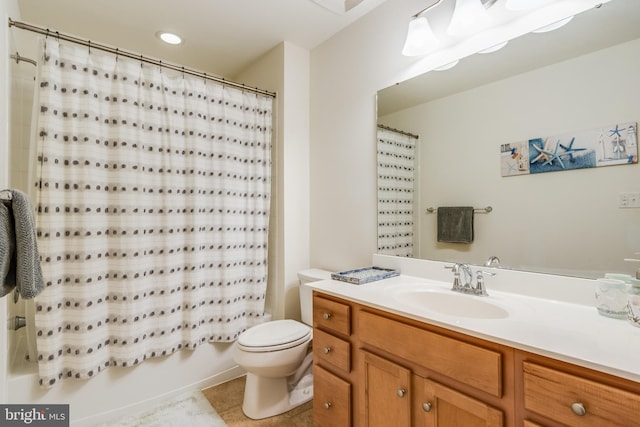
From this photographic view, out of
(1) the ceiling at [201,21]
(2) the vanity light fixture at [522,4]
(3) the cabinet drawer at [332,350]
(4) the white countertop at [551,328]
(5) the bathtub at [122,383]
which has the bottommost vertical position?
(5) the bathtub at [122,383]

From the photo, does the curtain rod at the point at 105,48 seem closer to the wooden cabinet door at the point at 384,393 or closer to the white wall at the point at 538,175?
the white wall at the point at 538,175

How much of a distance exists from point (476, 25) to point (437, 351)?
57.0 inches

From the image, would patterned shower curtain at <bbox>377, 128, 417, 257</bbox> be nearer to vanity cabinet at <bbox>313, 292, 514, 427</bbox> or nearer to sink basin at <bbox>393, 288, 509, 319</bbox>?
sink basin at <bbox>393, 288, 509, 319</bbox>

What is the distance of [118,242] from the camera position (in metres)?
1.70

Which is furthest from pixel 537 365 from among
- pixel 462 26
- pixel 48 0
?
pixel 48 0

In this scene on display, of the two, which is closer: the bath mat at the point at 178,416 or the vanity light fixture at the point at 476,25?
the vanity light fixture at the point at 476,25

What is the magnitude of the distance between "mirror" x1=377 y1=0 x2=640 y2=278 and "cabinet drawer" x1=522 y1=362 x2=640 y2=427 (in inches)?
23.4

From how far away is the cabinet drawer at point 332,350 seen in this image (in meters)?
1.33

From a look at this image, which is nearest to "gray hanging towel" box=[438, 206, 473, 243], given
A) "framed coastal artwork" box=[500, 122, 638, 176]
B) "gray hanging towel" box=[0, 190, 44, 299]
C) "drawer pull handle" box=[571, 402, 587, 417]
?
"framed coastal artwork" box=[500, 122, 638, 176]

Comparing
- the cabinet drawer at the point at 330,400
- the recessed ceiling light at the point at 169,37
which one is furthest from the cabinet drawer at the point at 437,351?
the recessed ceiling light at the point at 169,37

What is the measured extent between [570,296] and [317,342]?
1.07m

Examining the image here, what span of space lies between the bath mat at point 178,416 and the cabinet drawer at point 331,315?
845 mm

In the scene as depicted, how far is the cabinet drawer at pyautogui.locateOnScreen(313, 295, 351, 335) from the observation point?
133 cm

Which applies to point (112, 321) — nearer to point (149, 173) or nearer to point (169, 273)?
point (169, 273)
